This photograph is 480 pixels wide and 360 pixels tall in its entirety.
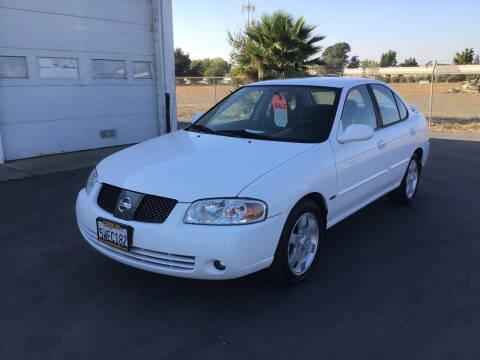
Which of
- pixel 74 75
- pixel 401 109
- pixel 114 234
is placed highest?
pixel 74 75

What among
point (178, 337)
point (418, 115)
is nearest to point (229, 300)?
point (178, 337)

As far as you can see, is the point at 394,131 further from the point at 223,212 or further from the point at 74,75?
the point at 74,75

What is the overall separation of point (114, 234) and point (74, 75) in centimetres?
689

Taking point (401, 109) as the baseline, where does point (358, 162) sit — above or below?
below

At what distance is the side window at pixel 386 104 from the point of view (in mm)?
4805

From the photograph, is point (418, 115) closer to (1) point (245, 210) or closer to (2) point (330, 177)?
(2) point (330, 177)

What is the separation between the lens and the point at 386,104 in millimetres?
4977

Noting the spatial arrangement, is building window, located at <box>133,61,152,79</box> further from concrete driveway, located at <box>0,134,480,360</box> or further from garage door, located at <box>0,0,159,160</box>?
concrete driveway, located at <box>0,134,480,360</box>

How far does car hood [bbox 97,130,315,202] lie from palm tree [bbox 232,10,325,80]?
34.5 ft

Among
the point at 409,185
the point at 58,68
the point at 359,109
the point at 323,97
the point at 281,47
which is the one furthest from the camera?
the point at 281,47

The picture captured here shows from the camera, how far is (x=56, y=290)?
340 centimetres

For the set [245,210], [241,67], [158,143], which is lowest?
[245,210]

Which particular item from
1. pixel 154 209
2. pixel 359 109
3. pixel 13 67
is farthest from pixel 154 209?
pixel 13 67

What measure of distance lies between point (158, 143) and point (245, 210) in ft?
5.20
